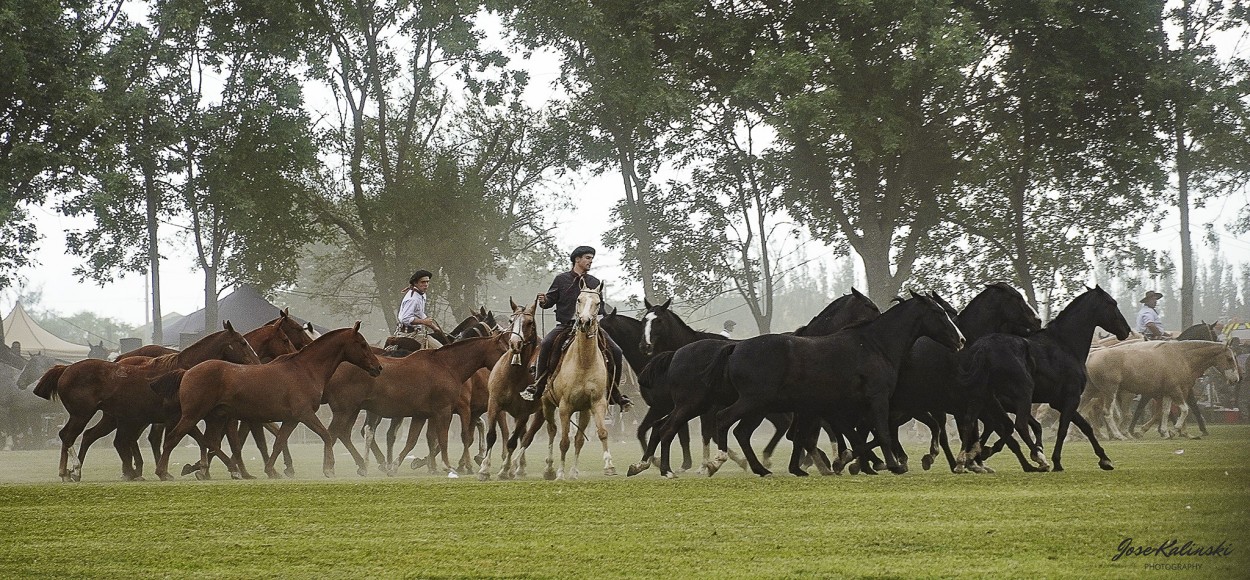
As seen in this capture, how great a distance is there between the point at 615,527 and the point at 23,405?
25.9 m

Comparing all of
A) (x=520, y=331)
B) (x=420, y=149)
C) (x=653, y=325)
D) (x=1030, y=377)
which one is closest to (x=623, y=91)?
(x=420, y=149)

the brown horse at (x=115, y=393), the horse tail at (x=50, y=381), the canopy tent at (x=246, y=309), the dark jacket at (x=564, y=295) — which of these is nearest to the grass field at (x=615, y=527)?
the dark jacket at (x=564, y=295)

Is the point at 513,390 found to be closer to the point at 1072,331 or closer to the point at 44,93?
the point at 1072,331

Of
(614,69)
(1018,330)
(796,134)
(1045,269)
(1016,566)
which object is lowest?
(1016,566)

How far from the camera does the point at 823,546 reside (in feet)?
21.9

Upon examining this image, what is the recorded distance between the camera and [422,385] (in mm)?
16844

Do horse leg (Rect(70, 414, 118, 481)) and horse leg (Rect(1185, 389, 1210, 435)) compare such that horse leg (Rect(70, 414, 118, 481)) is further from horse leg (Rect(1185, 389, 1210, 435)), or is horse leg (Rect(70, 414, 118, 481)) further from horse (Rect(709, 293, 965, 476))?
horse leg (Rect(1185, 389, 1210, 435))

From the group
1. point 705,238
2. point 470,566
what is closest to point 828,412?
point 470,566

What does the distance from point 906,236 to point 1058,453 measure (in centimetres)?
2024

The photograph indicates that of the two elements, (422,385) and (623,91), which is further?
(623,91)

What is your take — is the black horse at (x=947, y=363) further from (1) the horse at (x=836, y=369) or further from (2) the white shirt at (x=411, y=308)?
(2) the white shirt at (x=411, y=308)

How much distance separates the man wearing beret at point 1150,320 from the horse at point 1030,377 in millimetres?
11815

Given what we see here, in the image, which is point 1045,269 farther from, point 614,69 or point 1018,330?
point 1018,330

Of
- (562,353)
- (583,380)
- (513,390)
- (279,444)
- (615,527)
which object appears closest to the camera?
(615,527)
